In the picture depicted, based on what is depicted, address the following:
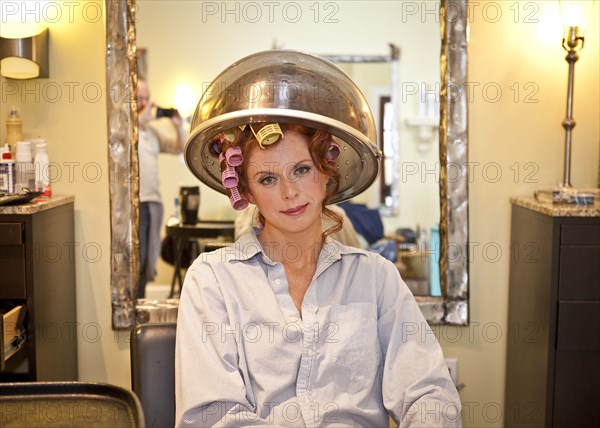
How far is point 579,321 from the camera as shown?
2156mm

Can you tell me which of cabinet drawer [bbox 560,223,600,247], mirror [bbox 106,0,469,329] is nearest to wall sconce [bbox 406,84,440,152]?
mirror [bbox 106,0,469,329]

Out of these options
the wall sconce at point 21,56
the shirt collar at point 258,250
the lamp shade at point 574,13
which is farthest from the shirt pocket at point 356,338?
the wall sconce at point 21,56

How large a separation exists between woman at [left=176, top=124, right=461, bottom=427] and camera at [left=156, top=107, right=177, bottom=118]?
99 centimetres

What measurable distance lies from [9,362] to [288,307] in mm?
1447

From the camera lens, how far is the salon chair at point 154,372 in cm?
151

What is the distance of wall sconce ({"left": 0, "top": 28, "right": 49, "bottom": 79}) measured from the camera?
2387mm

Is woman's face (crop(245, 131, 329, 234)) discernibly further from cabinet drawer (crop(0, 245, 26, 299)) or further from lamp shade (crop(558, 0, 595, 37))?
lamp shade (crop(558, 0, 595, 37))

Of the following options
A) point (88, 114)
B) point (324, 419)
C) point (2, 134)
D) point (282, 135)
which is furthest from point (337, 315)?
point (2, 134)

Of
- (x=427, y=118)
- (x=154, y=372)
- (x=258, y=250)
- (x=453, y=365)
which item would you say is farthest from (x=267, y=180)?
(x=453, y=365)

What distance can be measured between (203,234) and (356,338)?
3.77 feet

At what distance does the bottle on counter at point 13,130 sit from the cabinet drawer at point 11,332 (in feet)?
1.83

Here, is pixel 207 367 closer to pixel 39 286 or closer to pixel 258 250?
pixel 258 250

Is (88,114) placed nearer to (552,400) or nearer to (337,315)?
(337,315)

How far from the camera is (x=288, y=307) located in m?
1.53
